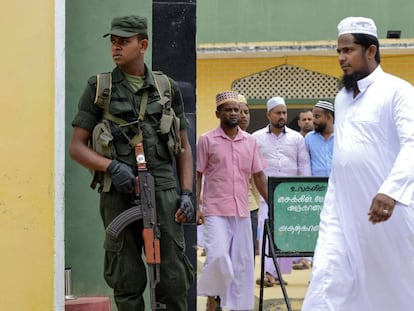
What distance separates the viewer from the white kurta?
17.5ft

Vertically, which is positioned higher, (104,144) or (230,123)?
(104,144)

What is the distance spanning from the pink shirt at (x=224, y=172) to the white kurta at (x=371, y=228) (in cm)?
246

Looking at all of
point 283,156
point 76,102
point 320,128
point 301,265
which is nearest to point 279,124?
point 283,156

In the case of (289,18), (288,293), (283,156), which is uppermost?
(289,18)

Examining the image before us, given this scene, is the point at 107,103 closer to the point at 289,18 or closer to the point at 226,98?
the point at 226,98

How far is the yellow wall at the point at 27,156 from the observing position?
5559 mm

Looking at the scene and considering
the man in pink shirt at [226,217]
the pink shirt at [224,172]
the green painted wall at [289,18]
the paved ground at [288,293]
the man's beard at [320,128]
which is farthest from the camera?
the green painted wall at [289,18]

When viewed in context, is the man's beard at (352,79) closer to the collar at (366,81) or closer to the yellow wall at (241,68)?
the collar at (366,81)

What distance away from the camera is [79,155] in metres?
5.44

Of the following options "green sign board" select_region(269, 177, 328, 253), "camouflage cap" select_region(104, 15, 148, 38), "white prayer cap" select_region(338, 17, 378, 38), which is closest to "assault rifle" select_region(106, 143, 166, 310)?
"camouflage cap" select_region(104, 15, 148, 38)

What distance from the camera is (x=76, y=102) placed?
266 inches

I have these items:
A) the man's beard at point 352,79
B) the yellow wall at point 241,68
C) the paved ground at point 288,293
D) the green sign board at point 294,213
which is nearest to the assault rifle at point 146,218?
the man's beard at point 352,79

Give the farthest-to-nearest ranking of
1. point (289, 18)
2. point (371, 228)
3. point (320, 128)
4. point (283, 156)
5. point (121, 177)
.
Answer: point (289, 18), point (320, 128), point (283, 156), point (371, 228), point (121, 177)

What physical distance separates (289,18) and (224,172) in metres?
11.5
